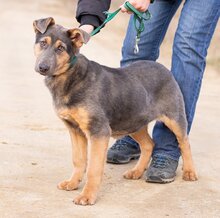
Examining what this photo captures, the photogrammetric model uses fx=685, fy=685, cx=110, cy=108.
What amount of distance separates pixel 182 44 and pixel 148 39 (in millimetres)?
490

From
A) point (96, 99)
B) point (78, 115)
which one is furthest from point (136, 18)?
point (78, 115)

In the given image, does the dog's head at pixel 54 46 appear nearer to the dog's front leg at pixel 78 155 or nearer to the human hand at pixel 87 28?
the human hand at pixel 87 28

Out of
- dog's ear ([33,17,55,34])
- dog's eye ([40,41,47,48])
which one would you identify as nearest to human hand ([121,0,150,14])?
dog's ear ([33,17,55,34])

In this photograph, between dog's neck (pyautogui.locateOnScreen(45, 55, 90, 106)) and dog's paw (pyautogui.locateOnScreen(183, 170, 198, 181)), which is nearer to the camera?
dog's neck (pyautogui.locateOnScreen(45, 55, 90, 106))

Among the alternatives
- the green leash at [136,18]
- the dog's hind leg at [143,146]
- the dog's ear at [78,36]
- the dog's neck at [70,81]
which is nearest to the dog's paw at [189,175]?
the dog's hind leg at [143,146]

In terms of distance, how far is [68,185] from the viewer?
5605mm

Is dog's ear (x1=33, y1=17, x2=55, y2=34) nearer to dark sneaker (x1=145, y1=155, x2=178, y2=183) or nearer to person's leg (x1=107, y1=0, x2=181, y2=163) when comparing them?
person's leg (x1=107, y1=0, x2=181, y2=163)

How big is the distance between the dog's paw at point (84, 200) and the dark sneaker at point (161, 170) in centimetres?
89

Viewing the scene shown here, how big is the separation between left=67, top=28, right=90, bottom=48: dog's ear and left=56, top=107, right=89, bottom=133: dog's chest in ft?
1.66

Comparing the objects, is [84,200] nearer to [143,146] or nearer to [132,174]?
[132,174]

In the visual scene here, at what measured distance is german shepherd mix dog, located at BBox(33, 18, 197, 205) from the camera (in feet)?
17.3

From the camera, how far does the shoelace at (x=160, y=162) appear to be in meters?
6.15

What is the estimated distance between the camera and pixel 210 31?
6.09 meters

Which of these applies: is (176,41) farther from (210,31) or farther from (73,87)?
(73,87)
